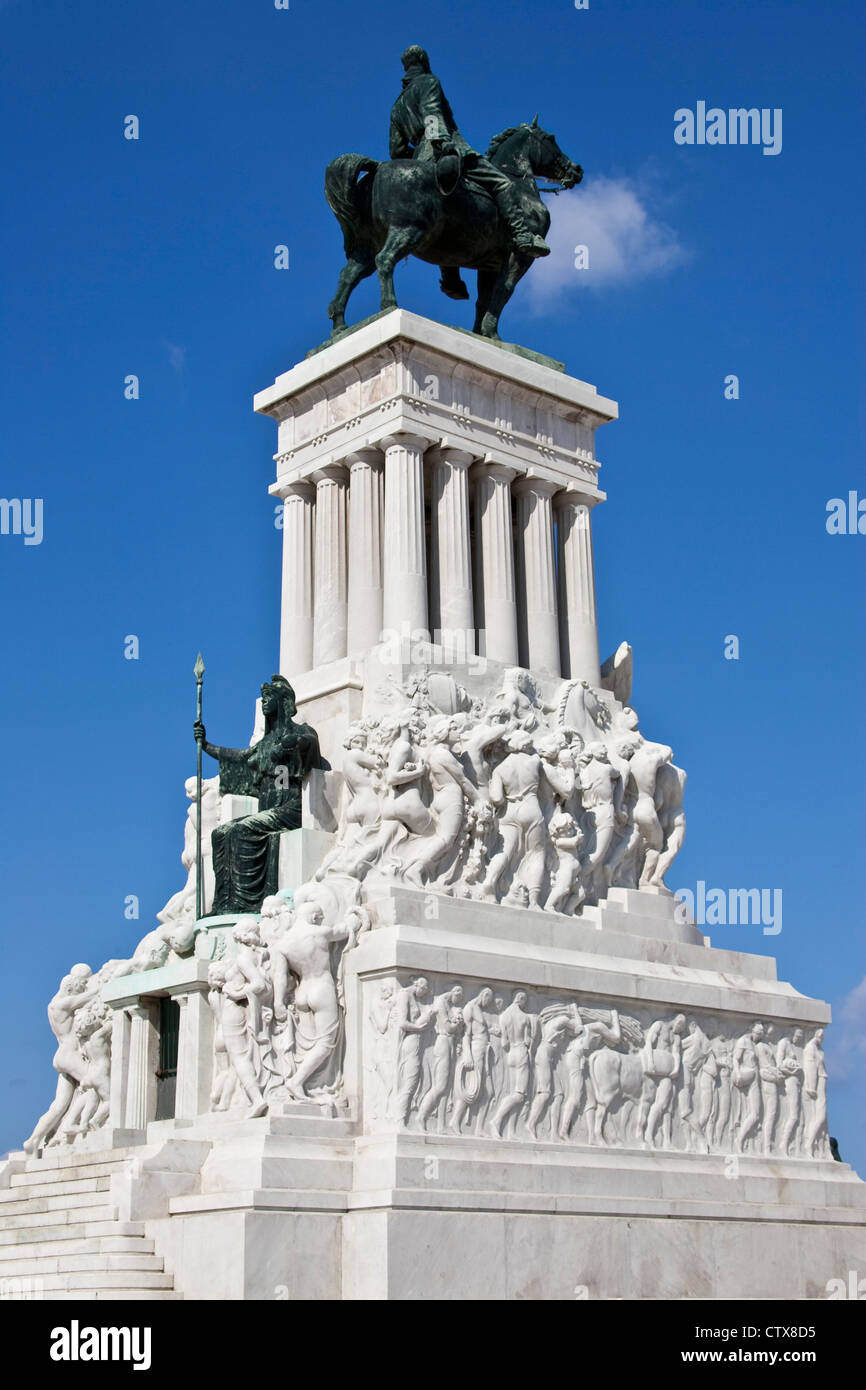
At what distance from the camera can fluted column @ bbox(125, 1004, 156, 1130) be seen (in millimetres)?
23953

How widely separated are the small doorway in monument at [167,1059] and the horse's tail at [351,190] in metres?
12.4

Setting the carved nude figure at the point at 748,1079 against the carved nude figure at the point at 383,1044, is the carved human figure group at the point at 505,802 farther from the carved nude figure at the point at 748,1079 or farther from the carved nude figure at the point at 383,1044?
the carved nude figure at the point at 748,1079

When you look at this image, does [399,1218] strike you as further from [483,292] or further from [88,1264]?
[483,292]

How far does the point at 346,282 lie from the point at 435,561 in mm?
4944

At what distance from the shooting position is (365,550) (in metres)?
26.6

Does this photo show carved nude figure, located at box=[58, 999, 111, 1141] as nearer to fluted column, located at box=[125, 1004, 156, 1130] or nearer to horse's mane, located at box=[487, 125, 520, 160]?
fluted column, located at box=[125, 1004, 156, 1130]

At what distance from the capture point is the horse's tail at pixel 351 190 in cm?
2864

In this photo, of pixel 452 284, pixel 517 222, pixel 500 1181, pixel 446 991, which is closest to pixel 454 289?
pixel 452 284

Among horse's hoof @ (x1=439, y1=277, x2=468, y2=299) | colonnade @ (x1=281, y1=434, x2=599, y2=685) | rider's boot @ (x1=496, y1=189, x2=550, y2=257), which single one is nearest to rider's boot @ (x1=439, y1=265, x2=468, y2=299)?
horse's hoof @ (x1=439, y1=277, x2=468, y2=299)

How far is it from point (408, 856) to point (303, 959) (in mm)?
2254

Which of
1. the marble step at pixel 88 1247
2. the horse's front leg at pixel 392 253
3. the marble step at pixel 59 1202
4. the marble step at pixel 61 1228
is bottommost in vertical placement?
the marble step at pixel 88 1247

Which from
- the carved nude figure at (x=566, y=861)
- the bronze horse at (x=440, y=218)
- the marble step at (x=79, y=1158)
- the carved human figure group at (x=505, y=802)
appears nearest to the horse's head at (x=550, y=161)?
the bronze horse at (x=440, y=218)

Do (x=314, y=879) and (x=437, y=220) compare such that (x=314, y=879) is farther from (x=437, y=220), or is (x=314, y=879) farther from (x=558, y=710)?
(x=437, y=220)

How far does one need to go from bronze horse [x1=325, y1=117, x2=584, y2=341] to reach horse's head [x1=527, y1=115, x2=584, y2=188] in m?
0.02
